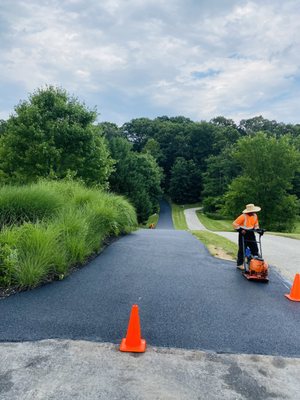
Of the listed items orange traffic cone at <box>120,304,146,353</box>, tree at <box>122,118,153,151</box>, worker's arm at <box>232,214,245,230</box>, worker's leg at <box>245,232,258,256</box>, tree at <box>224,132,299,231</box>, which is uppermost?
tree at <box>122,118,153,151</box>

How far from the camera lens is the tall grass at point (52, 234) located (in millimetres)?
5398

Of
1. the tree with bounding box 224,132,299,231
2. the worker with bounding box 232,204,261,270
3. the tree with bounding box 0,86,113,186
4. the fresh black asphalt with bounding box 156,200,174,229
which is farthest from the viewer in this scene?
the fresh black asphalt with bounding box 156,200,174,229

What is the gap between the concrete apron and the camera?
2.95 meters

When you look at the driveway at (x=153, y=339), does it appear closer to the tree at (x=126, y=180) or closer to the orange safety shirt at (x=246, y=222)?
the orange safety shirt at (x=246, y=222)

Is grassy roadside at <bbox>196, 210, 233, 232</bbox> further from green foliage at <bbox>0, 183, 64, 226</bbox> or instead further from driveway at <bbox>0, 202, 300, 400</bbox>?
driveway at <bbox>0, 202, 300, 400</bbox>

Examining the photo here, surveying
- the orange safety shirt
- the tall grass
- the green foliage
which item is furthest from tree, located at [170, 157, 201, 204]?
the orange safety shirt

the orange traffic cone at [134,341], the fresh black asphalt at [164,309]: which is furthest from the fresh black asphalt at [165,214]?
the orange traffic cone at [134,341]

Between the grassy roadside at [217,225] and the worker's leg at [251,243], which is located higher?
the worker's leg at [251,243]

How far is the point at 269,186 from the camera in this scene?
33.2 meters

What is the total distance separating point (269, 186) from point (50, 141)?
74.5 ft

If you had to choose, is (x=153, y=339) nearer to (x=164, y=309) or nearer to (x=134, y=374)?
(x=134, y=374)

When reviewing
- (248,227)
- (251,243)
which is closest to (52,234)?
(248,227)

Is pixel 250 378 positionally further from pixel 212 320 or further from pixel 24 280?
pixel 24 280

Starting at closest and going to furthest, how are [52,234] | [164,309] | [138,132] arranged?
[164,309]
[52,234]
[138,132]
